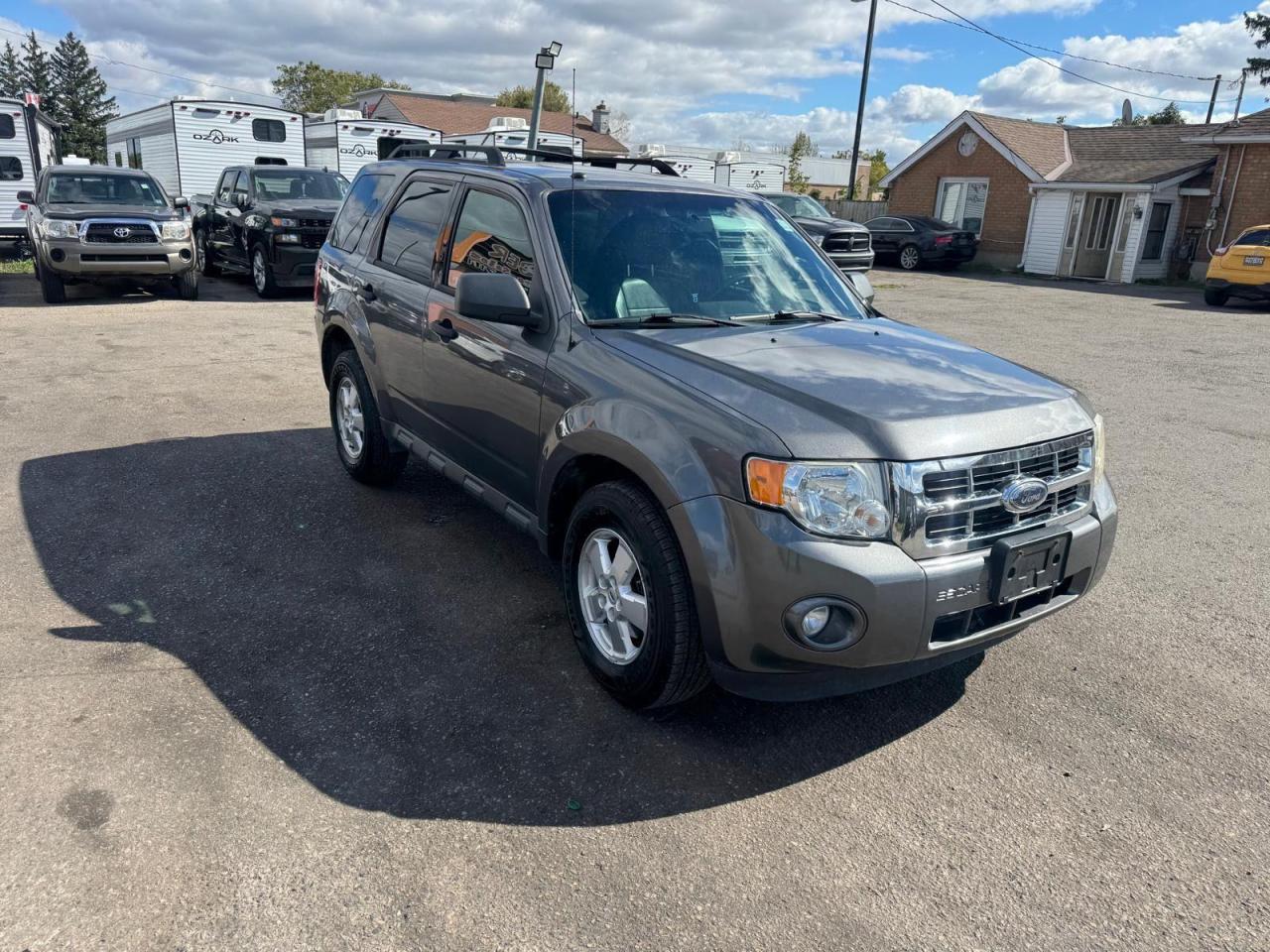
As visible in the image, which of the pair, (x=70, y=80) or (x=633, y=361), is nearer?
(x=633, y=361)

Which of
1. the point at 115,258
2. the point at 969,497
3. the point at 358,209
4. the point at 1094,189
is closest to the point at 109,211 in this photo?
the point at 115,258

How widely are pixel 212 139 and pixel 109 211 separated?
320 inches

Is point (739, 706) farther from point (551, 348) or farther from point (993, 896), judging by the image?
point (551, 348)

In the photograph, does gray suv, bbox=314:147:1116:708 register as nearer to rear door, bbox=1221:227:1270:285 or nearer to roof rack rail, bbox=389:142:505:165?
roof rack rail, bbox=389:142:505:165

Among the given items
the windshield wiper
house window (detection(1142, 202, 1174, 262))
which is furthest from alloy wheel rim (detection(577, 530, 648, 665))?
house window (detection(1142, 202, 1174, 262))

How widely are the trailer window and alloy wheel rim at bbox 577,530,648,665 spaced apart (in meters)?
20.2

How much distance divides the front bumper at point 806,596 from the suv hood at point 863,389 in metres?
0.29

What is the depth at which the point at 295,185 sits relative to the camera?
48.4 feet

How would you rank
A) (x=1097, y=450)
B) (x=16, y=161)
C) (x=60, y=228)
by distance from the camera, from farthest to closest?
(x=16, y=161)
(x=60, y=228)
(x=1097, y=450)

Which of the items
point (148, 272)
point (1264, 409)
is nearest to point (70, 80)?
point (148, 272)

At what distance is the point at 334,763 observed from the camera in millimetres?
3066

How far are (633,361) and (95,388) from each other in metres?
6.88

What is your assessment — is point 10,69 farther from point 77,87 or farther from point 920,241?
point 920,241

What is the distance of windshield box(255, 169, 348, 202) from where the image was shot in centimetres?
1456
